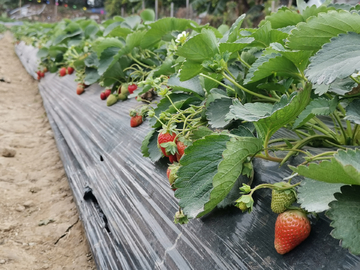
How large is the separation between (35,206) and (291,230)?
1.81 metres

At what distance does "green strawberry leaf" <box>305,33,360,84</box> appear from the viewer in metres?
0.65

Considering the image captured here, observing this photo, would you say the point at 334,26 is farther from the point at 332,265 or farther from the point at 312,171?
the point at 332,265

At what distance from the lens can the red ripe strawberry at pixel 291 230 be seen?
0.66 meters

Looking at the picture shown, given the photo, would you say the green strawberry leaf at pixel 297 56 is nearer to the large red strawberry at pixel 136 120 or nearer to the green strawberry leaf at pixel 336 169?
the green strawberry leaf at pixel 336 169

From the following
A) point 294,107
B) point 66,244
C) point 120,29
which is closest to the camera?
point 294,107

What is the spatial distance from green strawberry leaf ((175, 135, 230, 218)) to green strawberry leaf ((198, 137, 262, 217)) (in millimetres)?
57

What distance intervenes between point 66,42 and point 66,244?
350 cm

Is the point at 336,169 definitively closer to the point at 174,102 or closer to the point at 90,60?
the point at 174,102

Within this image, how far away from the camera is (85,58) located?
→ 9.72ft

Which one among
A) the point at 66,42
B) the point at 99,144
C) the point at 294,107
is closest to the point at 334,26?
the point at 294,107

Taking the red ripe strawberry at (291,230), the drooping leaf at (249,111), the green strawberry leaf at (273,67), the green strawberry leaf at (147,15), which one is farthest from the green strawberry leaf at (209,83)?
the green strawberry leaf at (147,15)

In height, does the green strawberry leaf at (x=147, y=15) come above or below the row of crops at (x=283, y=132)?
below

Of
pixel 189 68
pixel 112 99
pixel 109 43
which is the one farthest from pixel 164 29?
pixel 189 68

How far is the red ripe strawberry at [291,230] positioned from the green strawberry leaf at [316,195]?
0.25ft
